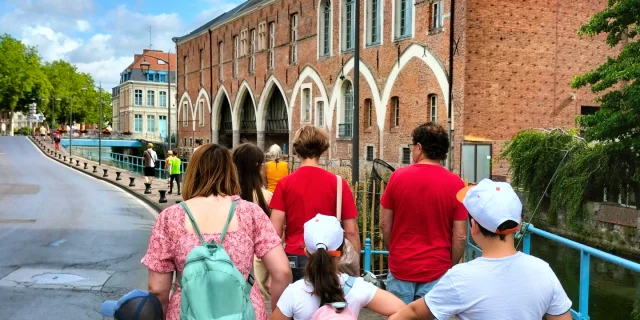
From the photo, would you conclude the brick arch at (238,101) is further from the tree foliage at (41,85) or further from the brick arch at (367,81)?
the tree foliage at (41,85)

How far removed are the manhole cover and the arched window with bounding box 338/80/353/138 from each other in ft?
79.2

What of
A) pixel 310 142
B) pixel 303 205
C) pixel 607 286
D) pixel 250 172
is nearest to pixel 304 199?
pixel 303 205

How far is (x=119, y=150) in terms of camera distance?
79.2 meters

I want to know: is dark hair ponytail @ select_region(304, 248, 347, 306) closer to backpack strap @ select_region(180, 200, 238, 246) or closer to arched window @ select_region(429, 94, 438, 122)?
backpack strap @ select_region(180, 200, 238, 246)

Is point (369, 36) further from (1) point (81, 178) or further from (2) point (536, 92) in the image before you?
(1) point (81, 178)

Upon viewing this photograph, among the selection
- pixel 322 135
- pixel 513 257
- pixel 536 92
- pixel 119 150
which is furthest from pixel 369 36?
pixel 119 150

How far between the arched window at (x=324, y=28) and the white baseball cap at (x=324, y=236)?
32362 millimetres

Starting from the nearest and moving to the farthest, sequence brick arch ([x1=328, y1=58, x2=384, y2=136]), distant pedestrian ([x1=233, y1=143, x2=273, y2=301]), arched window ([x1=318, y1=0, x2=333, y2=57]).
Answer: distant pedestrian ([x1=233, y1=143, x2=273, y2=301]) < brick arch ([x1=328, y1=58, x2=384, y2=136]) < arched window ([x1=318, y1=0, x2=333, y2=57])

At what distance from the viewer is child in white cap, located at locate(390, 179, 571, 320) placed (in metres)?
2.45

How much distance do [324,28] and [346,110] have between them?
534 centimetres

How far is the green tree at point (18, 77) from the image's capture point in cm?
7656

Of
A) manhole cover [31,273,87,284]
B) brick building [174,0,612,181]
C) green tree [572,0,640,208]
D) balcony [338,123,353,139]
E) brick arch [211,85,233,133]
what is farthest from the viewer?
brick arch [211,85,233,133]

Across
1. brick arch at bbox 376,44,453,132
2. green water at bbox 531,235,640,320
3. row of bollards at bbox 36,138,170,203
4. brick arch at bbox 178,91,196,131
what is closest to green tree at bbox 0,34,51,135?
row of bollards at bbox 36,138,170,203

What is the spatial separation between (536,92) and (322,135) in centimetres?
2245
